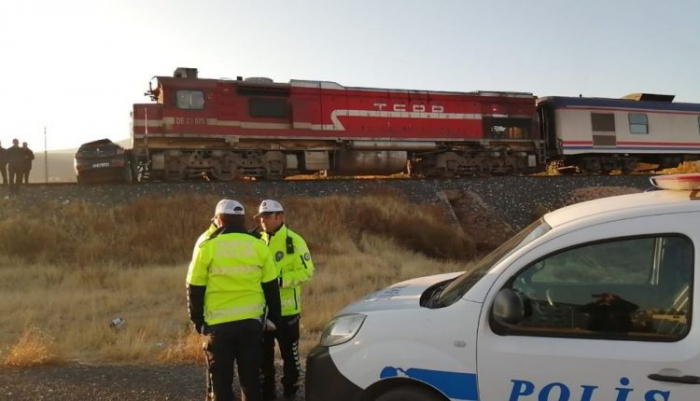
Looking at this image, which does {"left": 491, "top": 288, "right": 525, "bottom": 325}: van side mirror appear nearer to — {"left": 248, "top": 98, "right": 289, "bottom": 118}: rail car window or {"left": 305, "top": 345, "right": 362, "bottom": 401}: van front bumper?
{"left": 305, "top": 345, "right": 362, "bottom": 401}: van front bumper

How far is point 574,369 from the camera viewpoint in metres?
2.72

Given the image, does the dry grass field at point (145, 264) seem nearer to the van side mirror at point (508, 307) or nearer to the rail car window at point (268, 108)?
the rail car window at point (268, 108)

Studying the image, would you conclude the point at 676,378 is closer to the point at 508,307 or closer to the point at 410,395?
the point at 508,307

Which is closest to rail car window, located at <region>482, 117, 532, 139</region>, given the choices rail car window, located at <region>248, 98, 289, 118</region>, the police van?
rail car window, located at <region>248, 98, 289, 118</region>

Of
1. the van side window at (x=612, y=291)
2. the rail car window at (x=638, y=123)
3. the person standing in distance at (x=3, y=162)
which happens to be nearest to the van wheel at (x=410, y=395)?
the van side window at (x=612, y=291)

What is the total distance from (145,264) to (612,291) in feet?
40.4

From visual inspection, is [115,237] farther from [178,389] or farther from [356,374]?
[356,374]

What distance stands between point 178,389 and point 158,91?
14229mm

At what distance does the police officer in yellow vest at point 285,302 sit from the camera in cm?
482

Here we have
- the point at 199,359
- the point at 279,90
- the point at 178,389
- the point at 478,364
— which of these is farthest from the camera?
the point at 279,90

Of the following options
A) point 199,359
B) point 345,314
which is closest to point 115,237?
point 199,359

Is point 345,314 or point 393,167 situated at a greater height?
point 393,167

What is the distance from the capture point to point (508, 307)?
2.89 m

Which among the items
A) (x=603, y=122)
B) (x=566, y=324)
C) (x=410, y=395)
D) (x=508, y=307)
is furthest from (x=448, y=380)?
(x=603, y=122)
